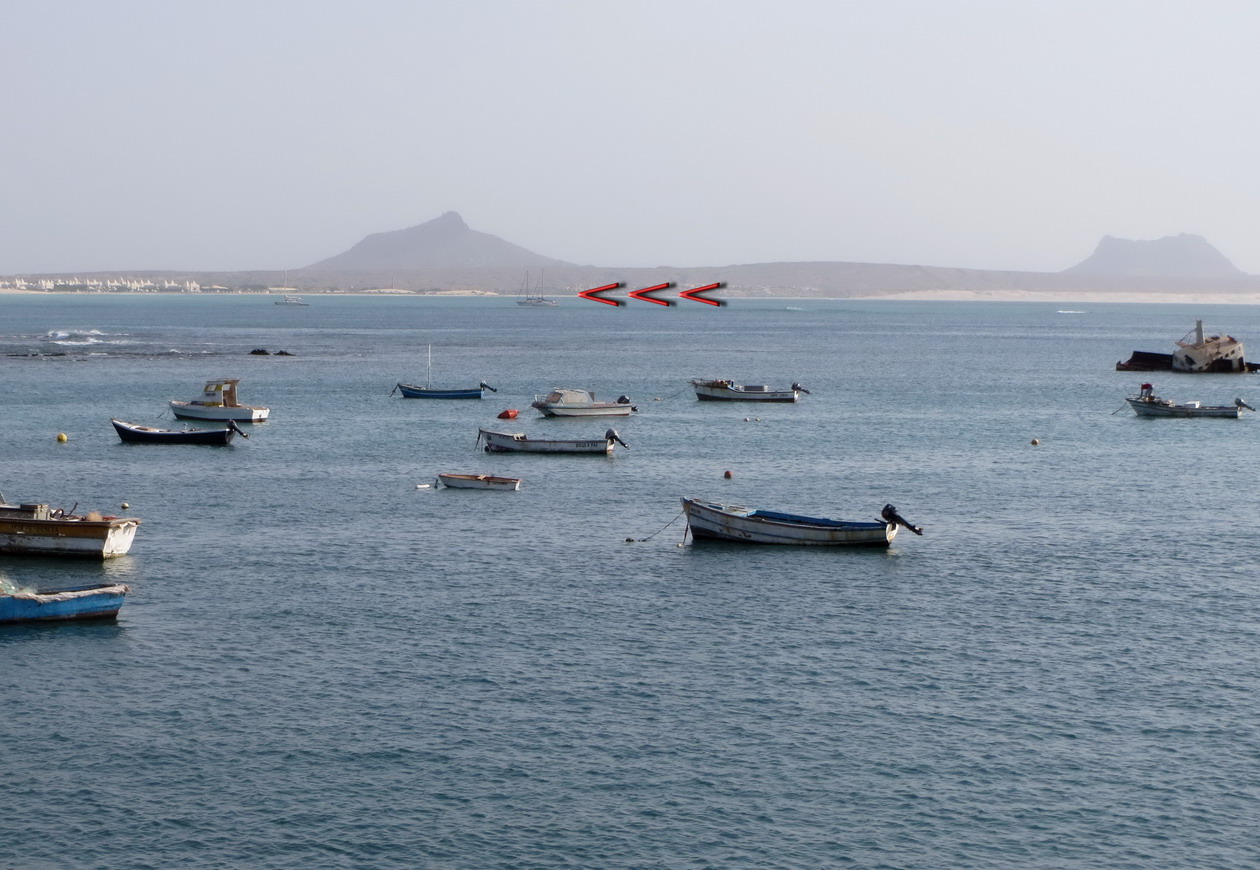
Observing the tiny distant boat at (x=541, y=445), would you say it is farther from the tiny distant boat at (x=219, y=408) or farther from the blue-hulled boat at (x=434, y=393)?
the blue-hulled boat at (x=434, y=393)

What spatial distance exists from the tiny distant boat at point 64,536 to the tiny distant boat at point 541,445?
41996mm

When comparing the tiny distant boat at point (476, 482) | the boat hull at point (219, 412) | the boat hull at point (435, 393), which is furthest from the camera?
the boat hull at point (435, 393)

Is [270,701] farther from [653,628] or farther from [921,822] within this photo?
[921,822]

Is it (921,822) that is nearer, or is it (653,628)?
(921,822)

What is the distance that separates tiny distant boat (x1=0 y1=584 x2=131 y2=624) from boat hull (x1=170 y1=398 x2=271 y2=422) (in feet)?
223

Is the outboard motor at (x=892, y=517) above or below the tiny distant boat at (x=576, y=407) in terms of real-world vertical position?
below

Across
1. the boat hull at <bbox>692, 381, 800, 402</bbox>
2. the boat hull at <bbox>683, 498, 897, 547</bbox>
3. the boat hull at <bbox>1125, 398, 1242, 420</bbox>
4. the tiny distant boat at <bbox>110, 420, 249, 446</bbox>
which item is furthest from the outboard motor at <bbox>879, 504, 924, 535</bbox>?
the boat hull at <bbox>692, 381, 800, 402</bbox>

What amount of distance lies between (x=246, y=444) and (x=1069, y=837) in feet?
275

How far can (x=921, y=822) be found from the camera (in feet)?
127

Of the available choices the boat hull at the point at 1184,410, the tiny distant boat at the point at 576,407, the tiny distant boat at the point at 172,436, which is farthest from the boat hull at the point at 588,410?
the boat hull at the point at 1184,410

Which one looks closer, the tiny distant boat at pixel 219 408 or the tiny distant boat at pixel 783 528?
the tiny distant boat at pixel 783 528

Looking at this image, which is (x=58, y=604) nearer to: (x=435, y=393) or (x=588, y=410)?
(x=588, y=410)

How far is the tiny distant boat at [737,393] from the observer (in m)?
149

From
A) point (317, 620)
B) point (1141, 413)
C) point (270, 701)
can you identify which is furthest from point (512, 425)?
point (270, 701)
